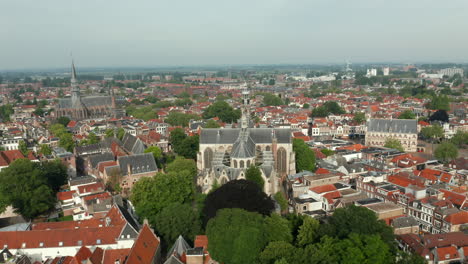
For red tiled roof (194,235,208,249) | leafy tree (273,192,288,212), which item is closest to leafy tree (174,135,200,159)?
leafy tree (273,192,288,212)

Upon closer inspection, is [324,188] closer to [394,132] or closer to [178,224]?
[178,224]

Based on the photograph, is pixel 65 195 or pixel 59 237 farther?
pixel 65 195

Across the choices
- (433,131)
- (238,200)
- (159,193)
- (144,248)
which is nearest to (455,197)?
(238,200)

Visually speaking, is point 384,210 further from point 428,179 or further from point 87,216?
point 87,216

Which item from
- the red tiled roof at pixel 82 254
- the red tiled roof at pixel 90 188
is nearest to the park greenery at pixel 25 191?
the red tiled roof at pixel 90 188

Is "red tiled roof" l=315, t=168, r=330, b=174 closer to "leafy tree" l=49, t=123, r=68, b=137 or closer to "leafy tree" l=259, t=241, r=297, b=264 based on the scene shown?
"leafy tree" l=259, t=241, r=297, b=264

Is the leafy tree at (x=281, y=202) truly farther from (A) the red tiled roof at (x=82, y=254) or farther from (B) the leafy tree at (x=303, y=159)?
(A) the red tiled roof at (x=82, y=254)
